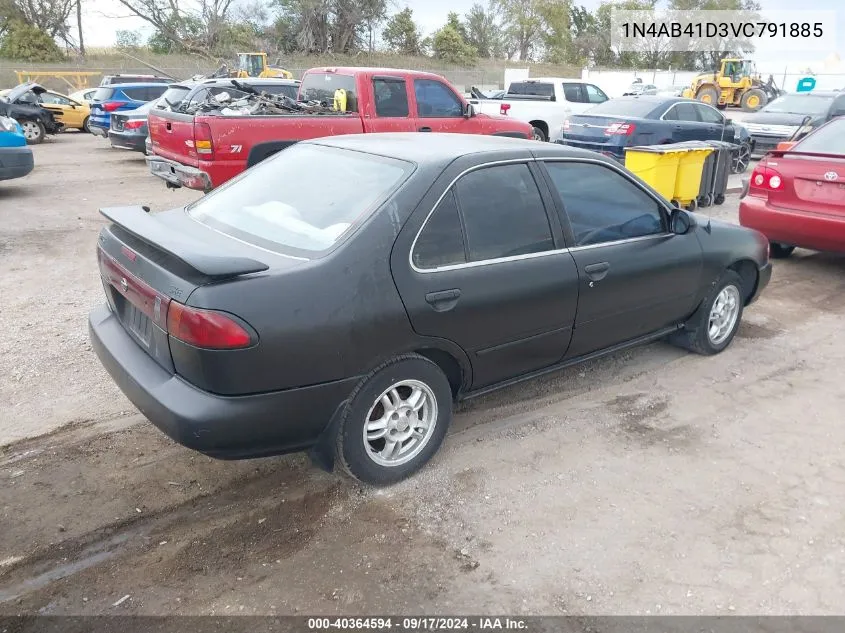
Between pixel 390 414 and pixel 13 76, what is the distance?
131 ft

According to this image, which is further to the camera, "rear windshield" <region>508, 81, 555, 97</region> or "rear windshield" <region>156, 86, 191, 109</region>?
"rear windshield" <region>508, 81, 555, 97</region>

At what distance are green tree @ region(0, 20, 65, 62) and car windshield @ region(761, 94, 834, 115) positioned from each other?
1569 inches

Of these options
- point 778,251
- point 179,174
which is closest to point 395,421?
point 778,251

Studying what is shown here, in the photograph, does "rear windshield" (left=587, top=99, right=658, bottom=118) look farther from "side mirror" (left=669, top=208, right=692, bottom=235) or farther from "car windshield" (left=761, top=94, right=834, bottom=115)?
"side mirror" (left=669, top=208, right=692, bottom=235)

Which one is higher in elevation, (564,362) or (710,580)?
(564,362)

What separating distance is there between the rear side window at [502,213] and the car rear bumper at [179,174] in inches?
223

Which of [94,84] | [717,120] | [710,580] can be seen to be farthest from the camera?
[94,84]

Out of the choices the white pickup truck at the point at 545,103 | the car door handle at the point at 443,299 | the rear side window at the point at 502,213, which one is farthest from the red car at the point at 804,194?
the white pickup truck at the point at 545,103

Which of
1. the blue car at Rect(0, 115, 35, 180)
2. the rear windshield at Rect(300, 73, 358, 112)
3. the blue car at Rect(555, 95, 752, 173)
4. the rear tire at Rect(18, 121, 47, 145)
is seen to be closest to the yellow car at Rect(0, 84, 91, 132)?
the rear tire at Rect(18, 121, 47, 145)

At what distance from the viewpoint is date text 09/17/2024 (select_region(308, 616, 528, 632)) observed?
8.24 ft

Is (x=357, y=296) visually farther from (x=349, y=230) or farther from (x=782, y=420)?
(x=782, y=420)

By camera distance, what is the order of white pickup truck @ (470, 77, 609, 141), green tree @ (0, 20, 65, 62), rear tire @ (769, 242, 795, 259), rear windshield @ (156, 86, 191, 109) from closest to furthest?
rear tire @ (769, 242, 795, 259)
rear windshield @ (156, 86, 191, 109)
white pickup truck @ (470, 77, 609, 141)
green tree @ (0, 20, 65, 62)

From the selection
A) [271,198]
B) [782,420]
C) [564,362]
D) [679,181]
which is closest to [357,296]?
[271,198]

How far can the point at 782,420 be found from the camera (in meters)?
4.11
